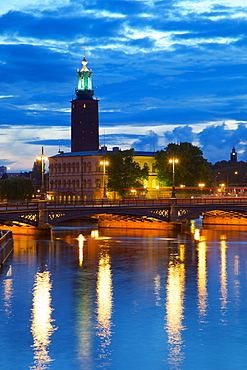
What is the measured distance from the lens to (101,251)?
A: 224 feet

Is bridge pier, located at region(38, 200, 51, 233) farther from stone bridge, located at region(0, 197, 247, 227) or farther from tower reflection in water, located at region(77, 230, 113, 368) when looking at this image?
tower reflection in water, located at region(77, 230, 113, 368)

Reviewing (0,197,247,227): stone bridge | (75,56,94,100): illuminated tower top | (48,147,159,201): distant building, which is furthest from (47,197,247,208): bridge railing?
(75,56,94,100): illuminated tower top

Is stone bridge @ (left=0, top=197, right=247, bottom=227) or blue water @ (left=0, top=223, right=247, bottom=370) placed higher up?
stone bridge @ (left=0, top=197, right=247, bottom=227)

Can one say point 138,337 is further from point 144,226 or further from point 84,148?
point 84,148

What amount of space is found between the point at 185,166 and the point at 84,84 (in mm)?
54215

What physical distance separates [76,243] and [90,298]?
36.8 meters

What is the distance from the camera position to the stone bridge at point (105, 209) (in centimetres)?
7669

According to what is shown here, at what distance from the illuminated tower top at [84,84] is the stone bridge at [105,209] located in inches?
2965

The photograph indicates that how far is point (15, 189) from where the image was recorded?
6053 inches

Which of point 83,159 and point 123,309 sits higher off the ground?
point 83,159

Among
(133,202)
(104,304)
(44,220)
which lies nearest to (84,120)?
(133,202)

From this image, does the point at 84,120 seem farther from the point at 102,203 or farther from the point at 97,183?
the point at 102,203

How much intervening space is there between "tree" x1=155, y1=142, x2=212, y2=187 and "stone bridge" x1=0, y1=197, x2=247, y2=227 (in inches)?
990

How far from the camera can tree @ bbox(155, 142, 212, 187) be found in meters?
138
